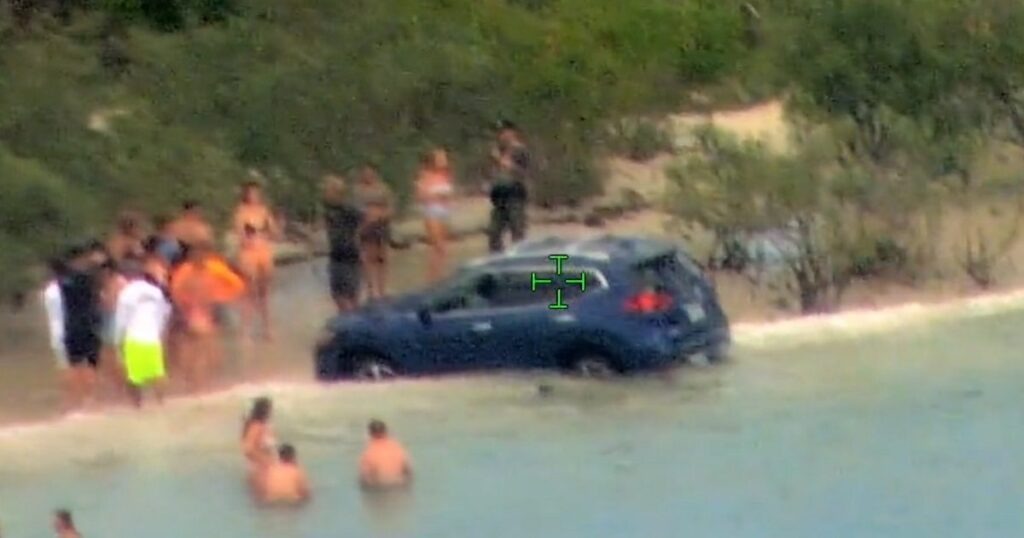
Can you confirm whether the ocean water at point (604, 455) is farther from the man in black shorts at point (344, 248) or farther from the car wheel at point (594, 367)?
the man in black shorts at point (344, 248)

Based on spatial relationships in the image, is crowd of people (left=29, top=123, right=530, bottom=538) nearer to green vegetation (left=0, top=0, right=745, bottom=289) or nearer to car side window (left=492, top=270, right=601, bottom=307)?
green vegetation (left=0, top=0, right=745, bottom=289)

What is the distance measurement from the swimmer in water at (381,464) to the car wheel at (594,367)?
3.18 meters

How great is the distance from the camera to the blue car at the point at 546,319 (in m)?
20.1

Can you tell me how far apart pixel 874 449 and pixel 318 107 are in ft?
35.4

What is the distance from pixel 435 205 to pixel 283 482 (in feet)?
26.6

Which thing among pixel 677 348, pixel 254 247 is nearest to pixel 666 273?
pixel 677 348

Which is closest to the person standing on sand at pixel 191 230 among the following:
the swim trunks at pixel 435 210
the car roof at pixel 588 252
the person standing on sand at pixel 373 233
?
the person standing on sand at pixel 373 233

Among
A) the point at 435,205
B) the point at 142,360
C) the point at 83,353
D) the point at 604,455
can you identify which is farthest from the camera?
the point at 435,205

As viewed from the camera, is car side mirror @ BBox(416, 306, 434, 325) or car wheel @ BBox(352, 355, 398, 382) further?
car wheel @ BBox(352, 355, 398, 382)

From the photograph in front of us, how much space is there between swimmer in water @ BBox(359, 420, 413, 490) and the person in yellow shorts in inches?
95.2

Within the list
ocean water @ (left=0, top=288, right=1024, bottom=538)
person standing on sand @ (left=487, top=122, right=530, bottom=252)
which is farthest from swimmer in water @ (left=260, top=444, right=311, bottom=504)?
person standing on sand @ (left=487, top=122, right=530, bottom=252)

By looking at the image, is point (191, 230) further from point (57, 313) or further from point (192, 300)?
point (57, 313)

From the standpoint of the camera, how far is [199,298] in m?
19.9

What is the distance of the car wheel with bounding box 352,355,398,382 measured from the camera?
20.7m
